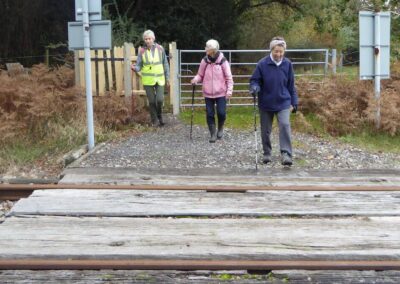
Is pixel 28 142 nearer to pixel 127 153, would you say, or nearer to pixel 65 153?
pixel 65 153

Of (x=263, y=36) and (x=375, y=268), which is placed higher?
(x=263, y=36)

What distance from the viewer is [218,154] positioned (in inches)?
367

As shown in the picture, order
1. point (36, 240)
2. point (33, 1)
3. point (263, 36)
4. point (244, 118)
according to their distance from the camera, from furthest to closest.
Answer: point (263, 36), point (33, 1), point (244, 118), point (36, 240)

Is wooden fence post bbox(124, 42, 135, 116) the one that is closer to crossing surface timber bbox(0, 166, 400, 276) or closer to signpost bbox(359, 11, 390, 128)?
signpost bbox(359, 11, 390, 128)

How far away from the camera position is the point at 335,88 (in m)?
12.9

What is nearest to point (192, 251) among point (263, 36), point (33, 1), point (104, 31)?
point (104, 31)

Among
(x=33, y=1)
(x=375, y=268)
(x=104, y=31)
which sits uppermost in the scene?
(x=33, y=1)

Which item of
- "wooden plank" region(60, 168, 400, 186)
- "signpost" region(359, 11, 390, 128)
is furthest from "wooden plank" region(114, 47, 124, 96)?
"wooden plank" region(60, 168, 400, 186)

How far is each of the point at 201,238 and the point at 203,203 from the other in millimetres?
1069

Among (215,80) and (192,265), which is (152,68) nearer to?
(215,80)

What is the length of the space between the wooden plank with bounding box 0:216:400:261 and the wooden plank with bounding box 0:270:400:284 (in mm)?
197

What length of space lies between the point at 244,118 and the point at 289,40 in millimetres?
17484

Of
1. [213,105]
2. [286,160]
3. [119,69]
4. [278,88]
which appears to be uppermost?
[119,69]

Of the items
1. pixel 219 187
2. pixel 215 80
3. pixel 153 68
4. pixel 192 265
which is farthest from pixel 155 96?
pixel 192 265
